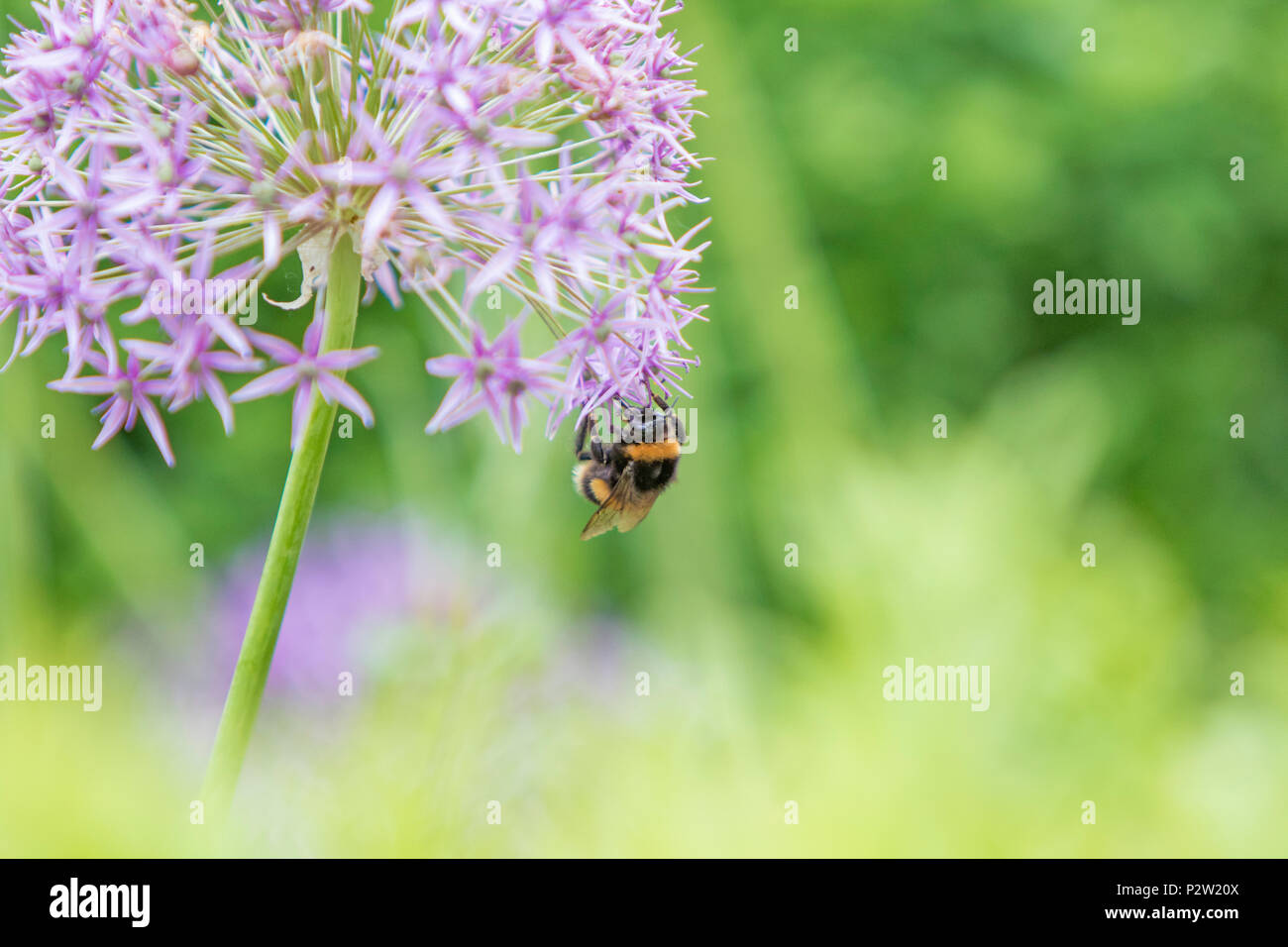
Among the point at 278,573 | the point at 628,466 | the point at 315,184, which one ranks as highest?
the point at 315,184

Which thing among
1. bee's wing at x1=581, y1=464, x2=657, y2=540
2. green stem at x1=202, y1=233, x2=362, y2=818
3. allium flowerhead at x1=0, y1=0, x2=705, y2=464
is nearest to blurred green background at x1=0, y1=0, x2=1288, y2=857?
green stem at x1=202, y1=233, x2=362, y2=818

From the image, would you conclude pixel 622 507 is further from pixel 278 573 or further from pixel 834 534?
pixel 278 573

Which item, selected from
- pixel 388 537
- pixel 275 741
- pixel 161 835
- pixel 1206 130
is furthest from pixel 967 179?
pixel 161 835

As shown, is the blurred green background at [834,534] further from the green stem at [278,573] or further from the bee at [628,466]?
the bee at [628,466]

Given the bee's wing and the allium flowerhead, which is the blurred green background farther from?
the allium flowerhead

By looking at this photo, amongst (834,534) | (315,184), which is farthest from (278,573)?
(834,534)

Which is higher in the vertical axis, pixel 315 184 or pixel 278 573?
pixel 315 184

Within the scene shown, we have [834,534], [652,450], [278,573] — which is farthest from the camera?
[834,534]
